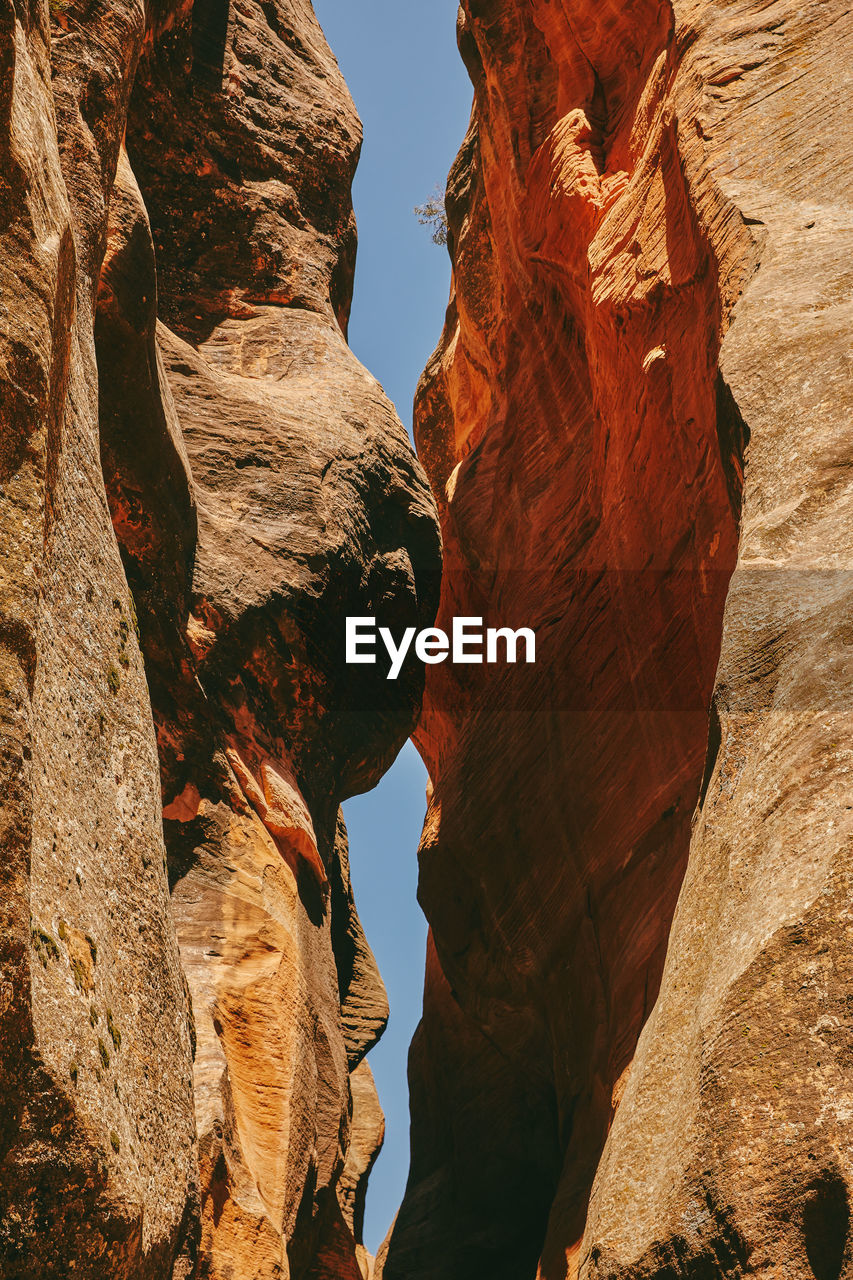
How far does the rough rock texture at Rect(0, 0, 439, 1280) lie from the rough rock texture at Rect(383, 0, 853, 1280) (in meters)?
1.88

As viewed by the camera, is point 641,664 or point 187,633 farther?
point 641,664

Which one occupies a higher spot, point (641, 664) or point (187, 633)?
point (641, 664)

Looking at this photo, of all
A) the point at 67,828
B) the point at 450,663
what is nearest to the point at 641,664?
the point at 450,663

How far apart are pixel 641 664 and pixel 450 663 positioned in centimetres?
469

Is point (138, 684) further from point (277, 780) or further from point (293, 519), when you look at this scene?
point (293, 519)

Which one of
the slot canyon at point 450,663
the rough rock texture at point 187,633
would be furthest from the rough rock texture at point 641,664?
the rough rock texture at point 187,633

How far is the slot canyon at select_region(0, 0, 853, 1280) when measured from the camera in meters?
4.60

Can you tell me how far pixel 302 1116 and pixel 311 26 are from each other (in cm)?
1422

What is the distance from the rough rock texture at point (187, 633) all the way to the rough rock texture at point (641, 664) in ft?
6.17

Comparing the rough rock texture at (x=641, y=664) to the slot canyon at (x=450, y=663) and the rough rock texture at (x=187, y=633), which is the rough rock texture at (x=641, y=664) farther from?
the rough rock texture at (x=187, y=633)

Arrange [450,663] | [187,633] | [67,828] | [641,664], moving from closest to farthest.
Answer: [67,828] < [187,633] < [641,664] < [450,663]

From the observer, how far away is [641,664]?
44.0 ft

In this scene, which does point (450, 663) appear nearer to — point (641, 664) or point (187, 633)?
point (641, 664)

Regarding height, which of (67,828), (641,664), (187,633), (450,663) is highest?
(450,663)
